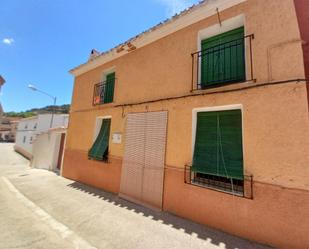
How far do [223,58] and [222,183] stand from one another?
3608mm

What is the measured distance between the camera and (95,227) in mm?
4422

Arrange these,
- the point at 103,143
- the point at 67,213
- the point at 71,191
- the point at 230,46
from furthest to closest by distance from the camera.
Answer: the point at 103,143 < the point at 71,191 < the point at 67,213 < the point at 230,46

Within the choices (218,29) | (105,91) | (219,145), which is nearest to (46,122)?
(105,91)

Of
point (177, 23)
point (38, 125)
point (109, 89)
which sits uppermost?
point (177, 23)

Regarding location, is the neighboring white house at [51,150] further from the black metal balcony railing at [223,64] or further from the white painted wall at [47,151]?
the black metal balcony railing at [223,64]

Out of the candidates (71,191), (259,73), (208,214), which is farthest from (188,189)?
(71,191)

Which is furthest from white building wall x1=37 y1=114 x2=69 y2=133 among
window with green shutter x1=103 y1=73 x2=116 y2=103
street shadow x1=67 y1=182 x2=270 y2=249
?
street shadow x1=67 y1=182 x2=270 y2=249

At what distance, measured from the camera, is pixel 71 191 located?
294 inches

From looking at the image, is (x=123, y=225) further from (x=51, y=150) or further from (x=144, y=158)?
(x=51, y=150)

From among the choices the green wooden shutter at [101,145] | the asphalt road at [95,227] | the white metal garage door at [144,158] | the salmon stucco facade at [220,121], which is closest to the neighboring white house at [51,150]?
the green wooden shutter at [101,145]

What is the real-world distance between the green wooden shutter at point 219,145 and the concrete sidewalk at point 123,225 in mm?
1464

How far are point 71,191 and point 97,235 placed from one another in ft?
13.4

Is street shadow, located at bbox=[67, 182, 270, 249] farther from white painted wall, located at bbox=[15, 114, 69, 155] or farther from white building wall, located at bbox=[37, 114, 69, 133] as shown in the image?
white building wall, located at bbox=[37, 114, 69, 133]

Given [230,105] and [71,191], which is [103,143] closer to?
[71,191]
